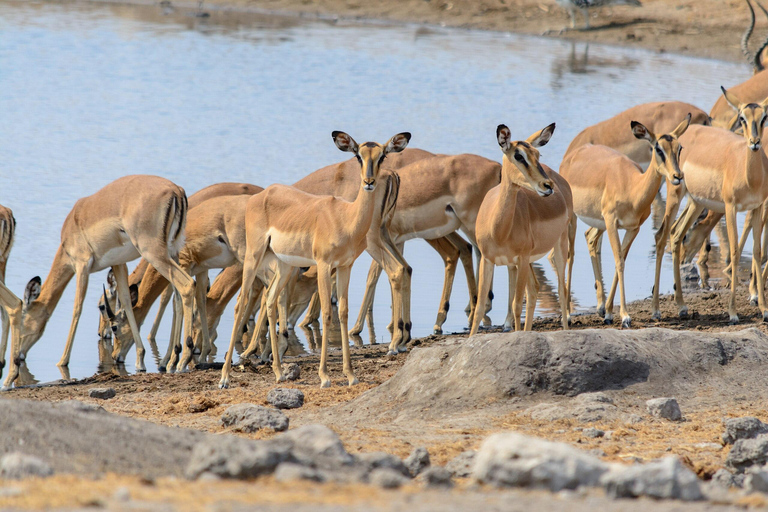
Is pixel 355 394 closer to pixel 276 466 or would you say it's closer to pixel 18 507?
pixel 276 466

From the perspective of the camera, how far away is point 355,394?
7980mm

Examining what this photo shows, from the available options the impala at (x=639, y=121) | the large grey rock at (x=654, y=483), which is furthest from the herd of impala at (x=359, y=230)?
the large grey rock at (x=654, y=483)

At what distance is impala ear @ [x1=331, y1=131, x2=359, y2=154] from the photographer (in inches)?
329

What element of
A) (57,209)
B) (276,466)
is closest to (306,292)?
(57,209)

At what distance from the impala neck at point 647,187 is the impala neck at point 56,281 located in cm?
565

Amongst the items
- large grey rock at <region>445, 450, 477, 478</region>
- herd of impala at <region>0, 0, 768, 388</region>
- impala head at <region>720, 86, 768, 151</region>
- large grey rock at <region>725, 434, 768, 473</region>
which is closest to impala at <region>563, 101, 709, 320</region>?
herd of impala at <region>0, 0, 768, 388</region>

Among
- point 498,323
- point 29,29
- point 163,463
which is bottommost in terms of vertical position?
point 498,323

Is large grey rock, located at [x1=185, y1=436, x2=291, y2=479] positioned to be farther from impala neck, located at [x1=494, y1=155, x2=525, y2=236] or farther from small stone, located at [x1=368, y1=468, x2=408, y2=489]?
impala neck, located at [x1=494, y1=155, x2=525, y2=236]

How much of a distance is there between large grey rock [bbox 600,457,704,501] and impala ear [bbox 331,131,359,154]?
4.65 metres

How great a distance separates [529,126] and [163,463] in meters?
19.4

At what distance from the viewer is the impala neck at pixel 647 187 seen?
10.3 meters

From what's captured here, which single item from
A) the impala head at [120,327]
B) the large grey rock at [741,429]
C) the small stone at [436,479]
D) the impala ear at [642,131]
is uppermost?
the impala ear at [642,131]

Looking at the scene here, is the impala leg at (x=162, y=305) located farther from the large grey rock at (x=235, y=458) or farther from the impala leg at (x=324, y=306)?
the large grey rock at (x=235, y=458)

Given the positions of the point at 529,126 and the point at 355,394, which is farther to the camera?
the point at 529,126
